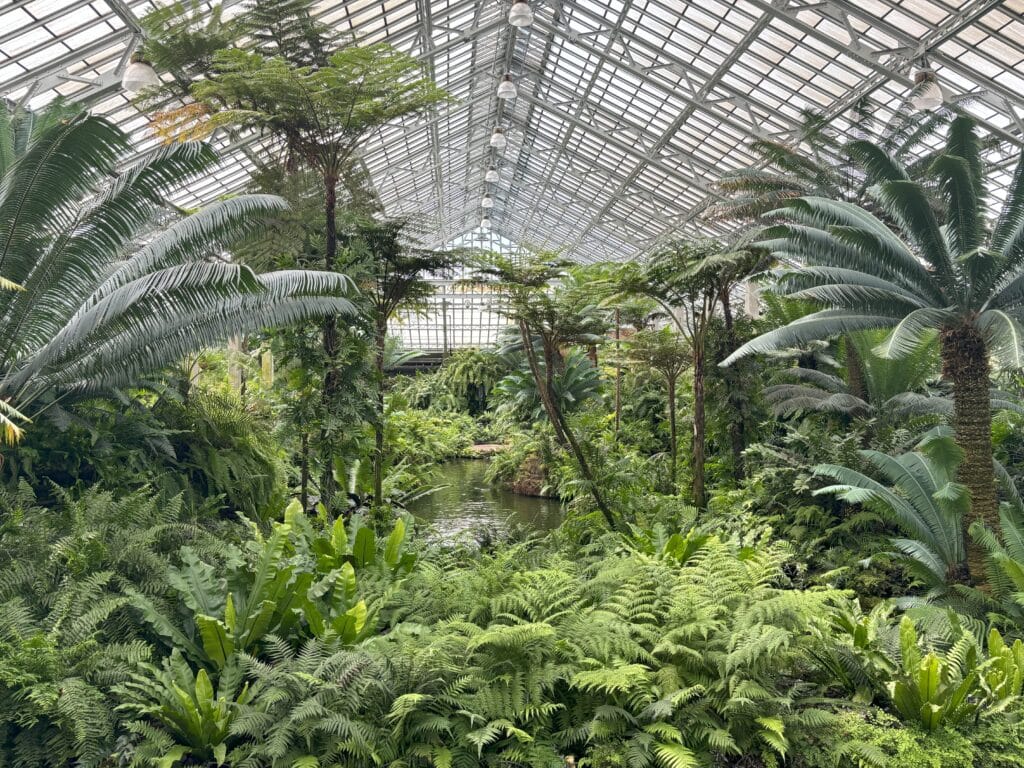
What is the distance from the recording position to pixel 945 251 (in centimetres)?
586

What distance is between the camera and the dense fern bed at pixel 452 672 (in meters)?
3.51

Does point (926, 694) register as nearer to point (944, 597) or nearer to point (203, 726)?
point (944, 597)

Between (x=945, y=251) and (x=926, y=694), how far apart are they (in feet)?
12.4

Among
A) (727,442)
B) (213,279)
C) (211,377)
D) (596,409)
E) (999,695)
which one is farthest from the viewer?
(596,409)

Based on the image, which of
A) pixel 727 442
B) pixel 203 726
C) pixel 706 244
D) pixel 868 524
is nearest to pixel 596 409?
pixel 727 442

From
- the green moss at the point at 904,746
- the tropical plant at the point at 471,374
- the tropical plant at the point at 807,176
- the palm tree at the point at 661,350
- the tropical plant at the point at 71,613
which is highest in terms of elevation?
the tropical plant at the point at 807,176

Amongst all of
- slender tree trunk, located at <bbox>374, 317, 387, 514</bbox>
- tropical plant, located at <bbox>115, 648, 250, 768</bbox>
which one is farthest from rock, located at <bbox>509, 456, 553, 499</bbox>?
tropical plant, located at <bbox>115, 648, 250, 768</bbox>

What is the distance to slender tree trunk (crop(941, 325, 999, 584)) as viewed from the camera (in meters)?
5.67

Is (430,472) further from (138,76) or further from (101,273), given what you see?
(138,76)

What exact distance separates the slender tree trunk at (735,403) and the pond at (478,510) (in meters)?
2.89

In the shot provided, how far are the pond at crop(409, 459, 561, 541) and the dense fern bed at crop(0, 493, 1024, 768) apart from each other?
14.0ft

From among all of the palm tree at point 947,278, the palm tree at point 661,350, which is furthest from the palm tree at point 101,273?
the palm tree at point 661,350

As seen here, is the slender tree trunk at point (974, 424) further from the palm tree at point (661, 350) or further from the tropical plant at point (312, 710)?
the tropical plant at point (312, 710)

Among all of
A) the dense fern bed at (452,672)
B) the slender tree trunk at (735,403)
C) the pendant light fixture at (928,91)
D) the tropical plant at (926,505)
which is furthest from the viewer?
the slender tree trunk at (735,403)
